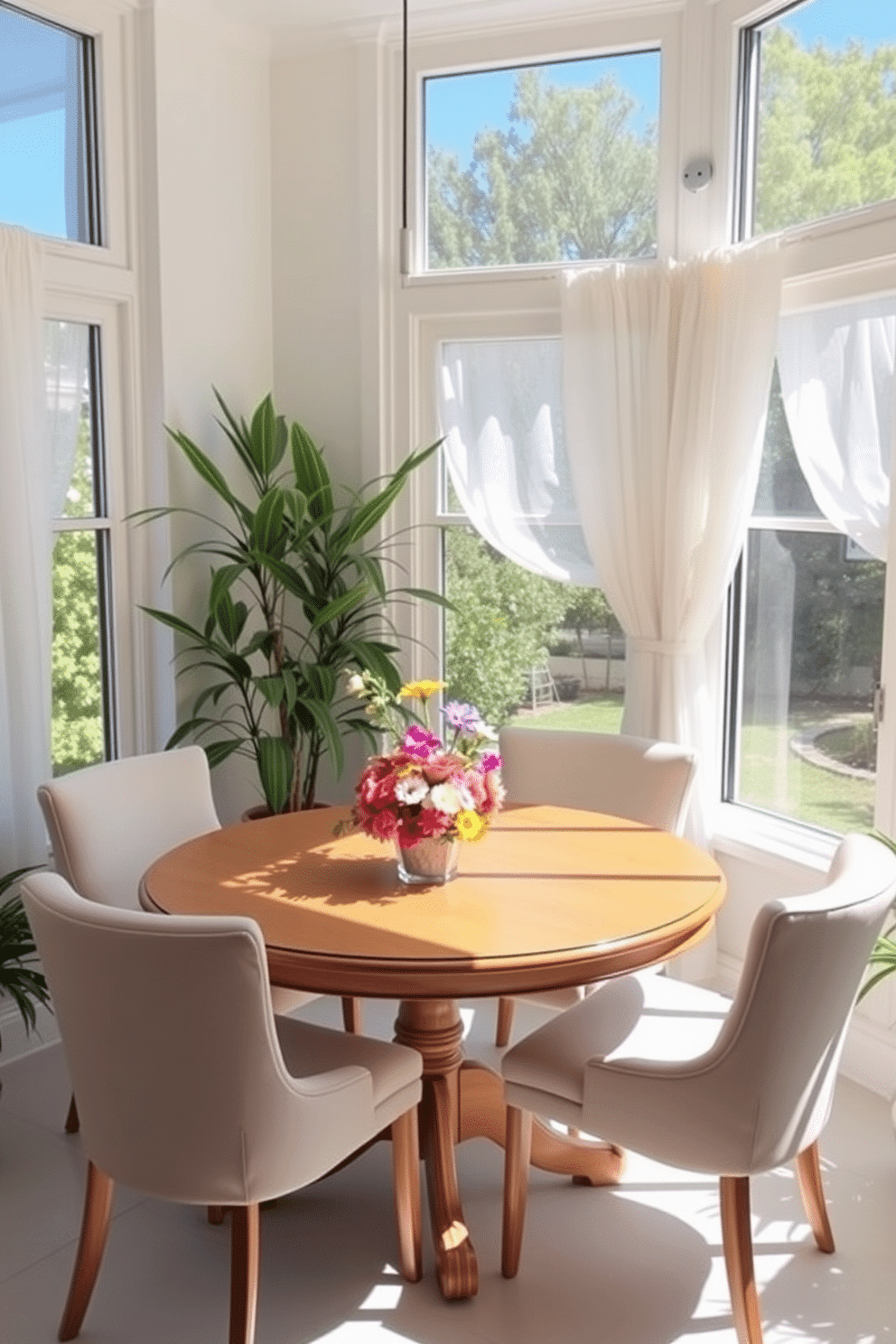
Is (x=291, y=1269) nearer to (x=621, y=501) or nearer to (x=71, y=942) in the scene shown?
(x=71, y=942)

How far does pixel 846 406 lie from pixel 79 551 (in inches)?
88.4

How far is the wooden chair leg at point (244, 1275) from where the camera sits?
2225 millimetres

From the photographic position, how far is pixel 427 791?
2.54m

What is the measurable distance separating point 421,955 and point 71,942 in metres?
0.58

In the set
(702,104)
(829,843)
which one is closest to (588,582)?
(829,843)

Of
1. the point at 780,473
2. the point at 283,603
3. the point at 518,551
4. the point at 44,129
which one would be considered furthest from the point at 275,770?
the point at 44,129

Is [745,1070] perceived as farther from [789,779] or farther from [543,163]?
[543,163]

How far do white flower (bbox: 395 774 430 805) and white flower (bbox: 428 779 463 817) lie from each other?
2 cm

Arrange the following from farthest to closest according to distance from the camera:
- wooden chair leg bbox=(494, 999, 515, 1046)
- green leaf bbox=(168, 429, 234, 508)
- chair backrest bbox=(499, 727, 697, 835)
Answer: green leaf bbox=(168, 429, 234, 508), wooden chair leg bbox=(494, 999, 515, 1046), chair backrest bbox=(499, 727, 697, 835)

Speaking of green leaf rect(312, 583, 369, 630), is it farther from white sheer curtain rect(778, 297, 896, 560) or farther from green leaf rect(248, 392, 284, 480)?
white sheer curtain rect(778, 297, 896, 560)

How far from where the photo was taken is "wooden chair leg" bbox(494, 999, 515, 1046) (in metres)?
3.55

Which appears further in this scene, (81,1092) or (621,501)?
(621,501)

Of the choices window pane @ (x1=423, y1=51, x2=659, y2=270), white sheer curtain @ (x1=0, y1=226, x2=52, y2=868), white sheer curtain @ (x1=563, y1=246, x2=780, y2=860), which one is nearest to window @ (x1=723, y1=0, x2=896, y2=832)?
white sheer curtain @ (x1=563, y1=246, x2=780, y2=860)

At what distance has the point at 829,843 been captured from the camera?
147 inches
